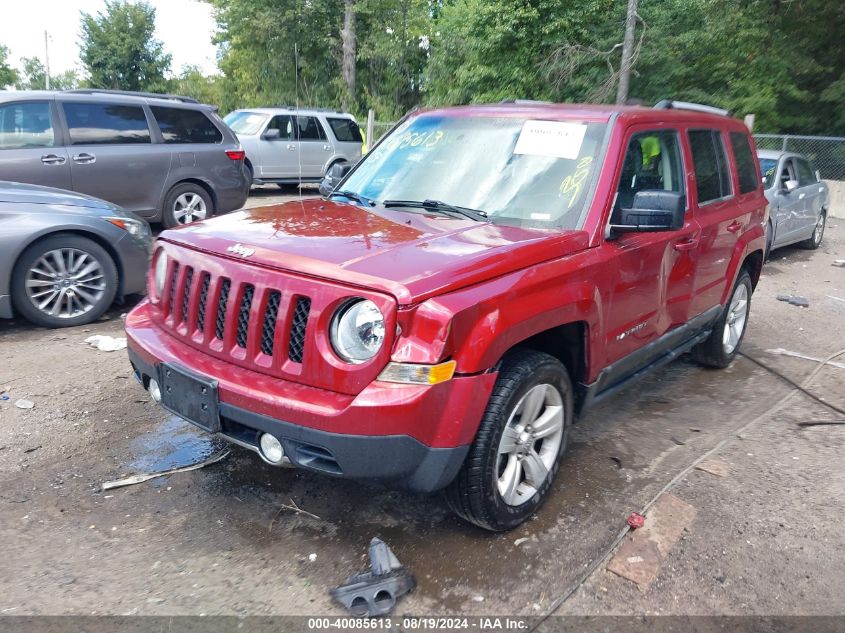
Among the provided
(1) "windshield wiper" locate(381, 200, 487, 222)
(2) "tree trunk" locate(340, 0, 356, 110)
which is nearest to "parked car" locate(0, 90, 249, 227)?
(1) "windshield wiper" locate(381, 200, 487, 222)

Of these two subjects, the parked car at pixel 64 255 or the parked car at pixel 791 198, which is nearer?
the parked car at pixel 64 255

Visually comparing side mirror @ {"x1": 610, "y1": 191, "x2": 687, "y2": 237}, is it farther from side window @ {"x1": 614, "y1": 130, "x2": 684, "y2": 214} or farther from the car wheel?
the car wheel

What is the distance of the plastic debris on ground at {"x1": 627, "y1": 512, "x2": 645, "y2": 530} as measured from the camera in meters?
3.31

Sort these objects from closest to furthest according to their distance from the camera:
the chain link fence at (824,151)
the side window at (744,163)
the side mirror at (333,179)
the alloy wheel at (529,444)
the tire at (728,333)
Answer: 1. the alloy wheel at (529,444)
2. the side mirror at (333,179)
3. the side window at (744,163)
4. the tire at (728,333)
5. the chain link fence at (824,151)

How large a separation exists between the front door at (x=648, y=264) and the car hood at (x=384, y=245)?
407mm

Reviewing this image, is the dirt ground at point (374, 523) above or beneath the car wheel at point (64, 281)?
beneath

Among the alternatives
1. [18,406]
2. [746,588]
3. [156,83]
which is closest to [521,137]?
[746,588]

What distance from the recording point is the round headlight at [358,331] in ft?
8.70

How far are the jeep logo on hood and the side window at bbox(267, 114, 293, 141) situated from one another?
13.1 metres

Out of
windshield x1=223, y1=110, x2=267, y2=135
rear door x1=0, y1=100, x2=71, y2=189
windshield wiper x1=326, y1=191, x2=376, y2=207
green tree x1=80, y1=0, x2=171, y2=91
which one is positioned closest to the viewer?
windshield wiper x1=326, y1=191, x2=376, y2=207

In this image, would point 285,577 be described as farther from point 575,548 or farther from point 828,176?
point 828,176

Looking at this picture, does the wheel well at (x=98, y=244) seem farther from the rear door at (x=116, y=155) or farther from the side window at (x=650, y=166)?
→ the side window at (x=650, y=166)

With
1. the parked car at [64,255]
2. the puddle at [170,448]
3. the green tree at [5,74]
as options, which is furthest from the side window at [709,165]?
the green tree at [5,74]

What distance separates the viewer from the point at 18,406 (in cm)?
442
